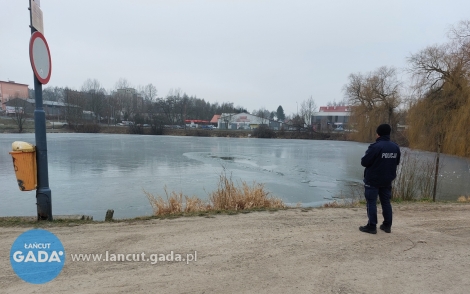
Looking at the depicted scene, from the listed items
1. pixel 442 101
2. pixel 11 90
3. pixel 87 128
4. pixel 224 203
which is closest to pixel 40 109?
pixel 224 203

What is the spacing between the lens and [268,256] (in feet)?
11.1

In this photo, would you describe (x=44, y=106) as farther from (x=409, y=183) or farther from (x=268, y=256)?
(x=268, y=256)

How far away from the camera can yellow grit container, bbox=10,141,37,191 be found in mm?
4285

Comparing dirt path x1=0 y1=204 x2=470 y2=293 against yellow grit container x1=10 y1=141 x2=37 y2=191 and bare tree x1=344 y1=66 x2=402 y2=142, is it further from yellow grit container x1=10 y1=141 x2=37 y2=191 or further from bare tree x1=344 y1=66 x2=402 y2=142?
bare tree x1=344 y1=66 x2=402 y2=142

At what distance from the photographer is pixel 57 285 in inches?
106

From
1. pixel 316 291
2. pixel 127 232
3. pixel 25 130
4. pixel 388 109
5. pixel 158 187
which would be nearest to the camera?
pixel 316 291

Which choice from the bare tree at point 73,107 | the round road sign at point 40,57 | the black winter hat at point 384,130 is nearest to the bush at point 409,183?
the black winter hat at point 384,130

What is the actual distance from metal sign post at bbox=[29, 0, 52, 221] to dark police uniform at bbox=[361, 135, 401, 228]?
4.82 m

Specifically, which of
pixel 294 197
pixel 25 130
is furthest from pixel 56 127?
pixel 294 197

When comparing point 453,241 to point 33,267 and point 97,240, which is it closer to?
point 97,240

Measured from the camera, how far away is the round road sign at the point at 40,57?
13.8ft

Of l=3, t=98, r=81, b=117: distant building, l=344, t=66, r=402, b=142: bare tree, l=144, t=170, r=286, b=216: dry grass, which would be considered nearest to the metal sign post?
l=144, t=170, r=286, b=216: dry grass

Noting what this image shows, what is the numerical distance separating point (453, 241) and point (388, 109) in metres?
40.1

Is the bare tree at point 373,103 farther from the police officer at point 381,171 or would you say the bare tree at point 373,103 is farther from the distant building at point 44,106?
the distant building at point 44,106
